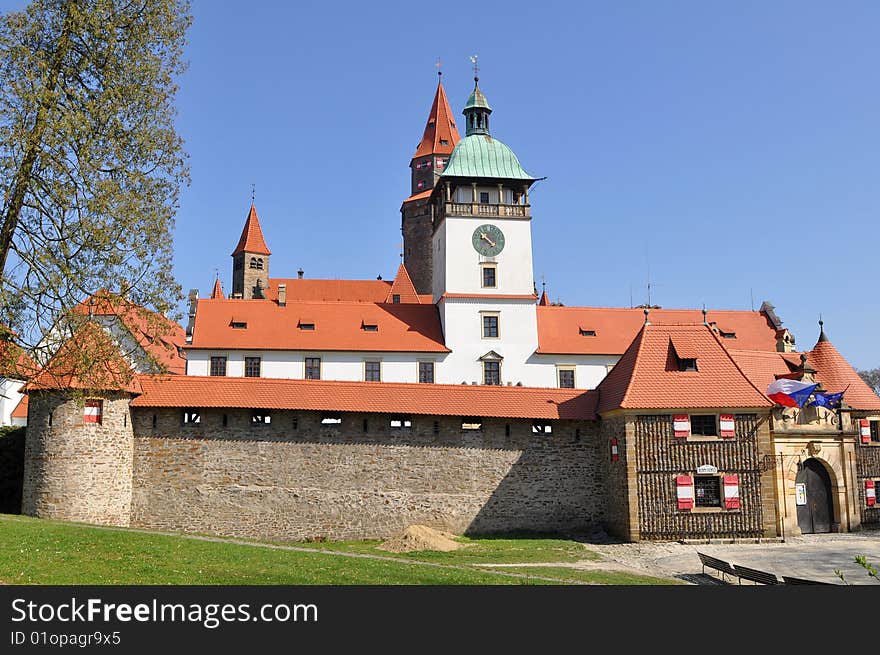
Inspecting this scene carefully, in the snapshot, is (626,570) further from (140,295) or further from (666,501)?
(140,295)

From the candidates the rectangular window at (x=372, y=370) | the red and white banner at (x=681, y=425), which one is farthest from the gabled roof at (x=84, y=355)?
the rectangular window at (x=372, y=370)

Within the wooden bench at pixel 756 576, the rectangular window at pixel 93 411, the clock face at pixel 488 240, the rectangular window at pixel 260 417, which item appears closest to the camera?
the wooden bench at pixel 756 576

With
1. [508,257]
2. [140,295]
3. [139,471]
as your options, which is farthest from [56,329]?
[508,257]

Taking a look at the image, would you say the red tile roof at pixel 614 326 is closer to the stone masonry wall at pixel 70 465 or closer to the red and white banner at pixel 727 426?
the red and white banner at pixel 727 426

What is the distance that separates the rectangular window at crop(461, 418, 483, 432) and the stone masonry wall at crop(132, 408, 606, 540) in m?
0.16

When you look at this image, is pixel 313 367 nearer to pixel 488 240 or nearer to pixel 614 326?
pixel 488 240

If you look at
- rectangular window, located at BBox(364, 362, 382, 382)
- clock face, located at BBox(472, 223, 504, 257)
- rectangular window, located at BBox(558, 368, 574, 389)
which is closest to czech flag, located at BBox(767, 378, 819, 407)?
rectangular window, located at BBox(558, 368, 574, 389)

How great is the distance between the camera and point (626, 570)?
889 inches

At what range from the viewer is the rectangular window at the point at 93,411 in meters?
26.9

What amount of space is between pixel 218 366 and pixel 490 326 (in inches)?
544

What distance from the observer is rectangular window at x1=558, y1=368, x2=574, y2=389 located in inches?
1800

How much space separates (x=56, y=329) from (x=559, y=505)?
1691 cm

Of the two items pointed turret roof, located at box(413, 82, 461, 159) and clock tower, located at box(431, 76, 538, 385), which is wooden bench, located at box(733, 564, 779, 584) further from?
pointed turret roof, located at box(413, 82, 461, 159)

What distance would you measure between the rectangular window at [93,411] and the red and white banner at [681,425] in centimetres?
1780
